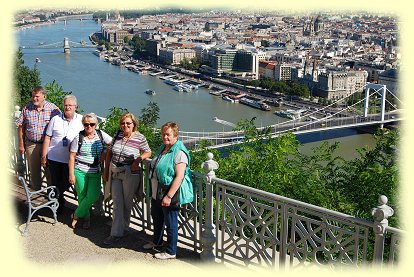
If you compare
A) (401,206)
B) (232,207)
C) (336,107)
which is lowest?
(336,107)

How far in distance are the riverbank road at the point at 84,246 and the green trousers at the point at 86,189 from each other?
0.06 m

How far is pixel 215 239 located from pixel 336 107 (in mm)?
21849

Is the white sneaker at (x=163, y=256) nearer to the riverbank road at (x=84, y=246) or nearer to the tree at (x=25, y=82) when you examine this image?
the riverbank road at (x=84, y=246)

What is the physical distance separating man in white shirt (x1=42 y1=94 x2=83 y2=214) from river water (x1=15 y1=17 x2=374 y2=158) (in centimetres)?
1028

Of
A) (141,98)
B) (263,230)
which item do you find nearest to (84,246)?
(263,230)

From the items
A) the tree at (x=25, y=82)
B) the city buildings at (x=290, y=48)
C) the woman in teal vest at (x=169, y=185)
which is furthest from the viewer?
the city buildings at (x=290, y=48)

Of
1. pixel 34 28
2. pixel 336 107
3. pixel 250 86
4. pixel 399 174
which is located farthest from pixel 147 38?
pixel 399 174

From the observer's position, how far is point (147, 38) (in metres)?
42.8

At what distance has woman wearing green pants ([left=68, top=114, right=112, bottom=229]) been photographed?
1.49 m

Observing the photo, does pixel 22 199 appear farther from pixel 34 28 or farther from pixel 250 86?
pixel 34 28

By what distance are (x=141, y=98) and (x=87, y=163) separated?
58.3 feet

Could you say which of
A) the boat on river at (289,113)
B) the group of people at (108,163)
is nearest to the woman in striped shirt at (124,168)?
the group of people at (108,163)

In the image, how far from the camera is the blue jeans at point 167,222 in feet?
4.51

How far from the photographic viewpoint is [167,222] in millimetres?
1381
